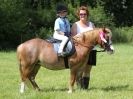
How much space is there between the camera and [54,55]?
1038cm

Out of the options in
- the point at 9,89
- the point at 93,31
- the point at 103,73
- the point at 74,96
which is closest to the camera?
the point at 74,96

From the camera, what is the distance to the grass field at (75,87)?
9734mm

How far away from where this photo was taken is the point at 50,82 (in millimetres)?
12859

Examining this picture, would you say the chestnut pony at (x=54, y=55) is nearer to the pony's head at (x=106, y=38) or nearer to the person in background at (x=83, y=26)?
the pony's head at (x=106, y=38)

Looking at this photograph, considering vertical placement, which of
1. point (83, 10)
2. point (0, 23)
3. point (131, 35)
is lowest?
point (131, 35)

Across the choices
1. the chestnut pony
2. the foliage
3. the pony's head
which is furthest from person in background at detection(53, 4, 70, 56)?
the foliage

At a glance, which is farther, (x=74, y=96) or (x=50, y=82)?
(x=50, y=82)

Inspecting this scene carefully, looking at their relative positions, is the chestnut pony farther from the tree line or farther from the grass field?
the tree line

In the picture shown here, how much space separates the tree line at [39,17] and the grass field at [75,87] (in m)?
7.90

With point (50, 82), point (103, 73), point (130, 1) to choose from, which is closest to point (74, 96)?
point (50, 82)

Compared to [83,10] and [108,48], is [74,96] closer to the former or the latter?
[108,48]

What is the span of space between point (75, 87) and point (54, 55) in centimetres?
135

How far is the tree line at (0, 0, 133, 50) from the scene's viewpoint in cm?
2832

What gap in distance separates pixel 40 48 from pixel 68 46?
72 centimetres
